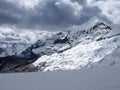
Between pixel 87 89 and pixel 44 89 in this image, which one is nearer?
pixel 87 89

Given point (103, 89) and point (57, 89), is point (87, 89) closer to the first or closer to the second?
point (103, 89)

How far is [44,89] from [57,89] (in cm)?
418

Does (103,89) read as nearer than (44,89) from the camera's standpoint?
Yes

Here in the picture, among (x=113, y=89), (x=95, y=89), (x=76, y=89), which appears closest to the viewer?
(x=113, y=89)

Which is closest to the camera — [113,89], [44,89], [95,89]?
[113,89]

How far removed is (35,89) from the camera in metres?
59.2

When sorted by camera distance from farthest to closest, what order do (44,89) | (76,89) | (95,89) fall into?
(44,89) → (76,89) → (95,89)

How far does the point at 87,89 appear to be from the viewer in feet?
168

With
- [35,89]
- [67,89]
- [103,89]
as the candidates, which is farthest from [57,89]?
[103,89]

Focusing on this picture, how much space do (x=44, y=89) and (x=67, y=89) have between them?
6587mm

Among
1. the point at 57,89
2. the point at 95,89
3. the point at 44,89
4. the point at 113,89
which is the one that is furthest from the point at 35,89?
the point at 113,89

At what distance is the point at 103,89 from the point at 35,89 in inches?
725

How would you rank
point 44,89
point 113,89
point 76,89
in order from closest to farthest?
point 113,89 < point 76,89 < point 44,89

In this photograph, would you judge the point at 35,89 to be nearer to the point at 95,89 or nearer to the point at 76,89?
the point at 76,89
